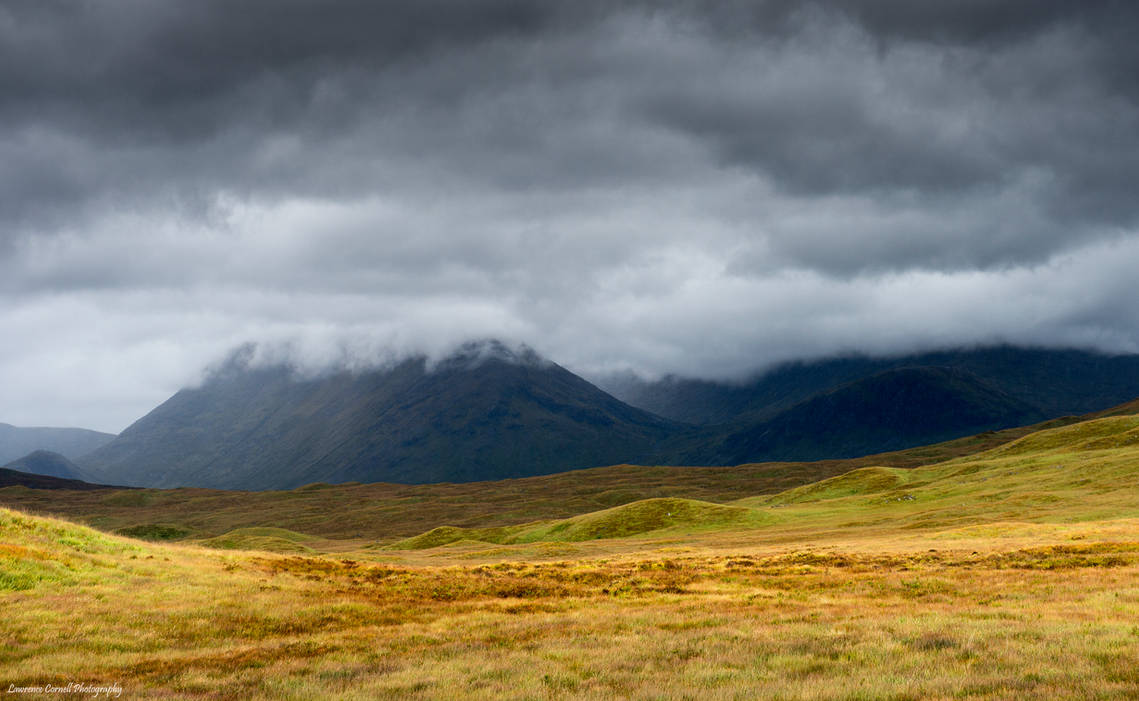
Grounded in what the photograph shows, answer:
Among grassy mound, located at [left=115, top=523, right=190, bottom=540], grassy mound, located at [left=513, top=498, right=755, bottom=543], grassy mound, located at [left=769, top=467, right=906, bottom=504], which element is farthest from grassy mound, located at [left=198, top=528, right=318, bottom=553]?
grassy mound, located at [left=769, top=467, right=906, bottom=504]

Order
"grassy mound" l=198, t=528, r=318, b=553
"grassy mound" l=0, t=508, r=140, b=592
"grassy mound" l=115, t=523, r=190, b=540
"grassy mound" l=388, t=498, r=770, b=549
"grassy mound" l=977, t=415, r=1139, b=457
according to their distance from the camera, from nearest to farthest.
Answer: "grassy mound" l=0, t=508, r=140, b=592 < "grassy mound" l=198, t=528, r=318, b=553 < "grassy mound" l=388, t=498, r=770, b=549 < "grassy mound" l=977, t=415, r=1139, b=457 < "grassy mound" l=115, t=523, r=190, b=540

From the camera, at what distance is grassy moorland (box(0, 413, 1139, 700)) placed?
1711cm

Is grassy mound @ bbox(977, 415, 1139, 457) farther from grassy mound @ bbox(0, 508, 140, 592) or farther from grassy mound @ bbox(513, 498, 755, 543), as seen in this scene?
grassy mound @ bbox(0, 508, 140, 592)


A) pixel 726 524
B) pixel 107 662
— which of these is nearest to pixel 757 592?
pixel 107 662

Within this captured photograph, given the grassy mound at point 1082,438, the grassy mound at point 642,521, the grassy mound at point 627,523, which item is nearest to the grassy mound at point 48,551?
the grassy mound at point 627,523

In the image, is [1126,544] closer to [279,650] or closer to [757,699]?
[757,699]

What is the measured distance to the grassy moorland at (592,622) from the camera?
17109 mm

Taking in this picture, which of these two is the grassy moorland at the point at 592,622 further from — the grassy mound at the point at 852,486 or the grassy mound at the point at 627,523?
the grassy mound at the point at 852,486

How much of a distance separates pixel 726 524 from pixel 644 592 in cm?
6629

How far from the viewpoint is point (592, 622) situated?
26.2 m

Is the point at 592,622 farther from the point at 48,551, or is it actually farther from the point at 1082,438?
the point at 1082,438

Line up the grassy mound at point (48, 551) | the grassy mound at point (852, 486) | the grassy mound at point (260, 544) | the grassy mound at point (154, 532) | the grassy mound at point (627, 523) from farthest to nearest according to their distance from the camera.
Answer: the grassy mound at point (154, 532) < the grassy mound at point (852, 486) < the grassy mound at point (627, 523) < the grassy mound at point (260, 544) < the grassy mound at point (48, 551)

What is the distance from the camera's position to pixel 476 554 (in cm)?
8094

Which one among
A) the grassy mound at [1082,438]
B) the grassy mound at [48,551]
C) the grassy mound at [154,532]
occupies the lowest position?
the grassy mound at [154,532]
